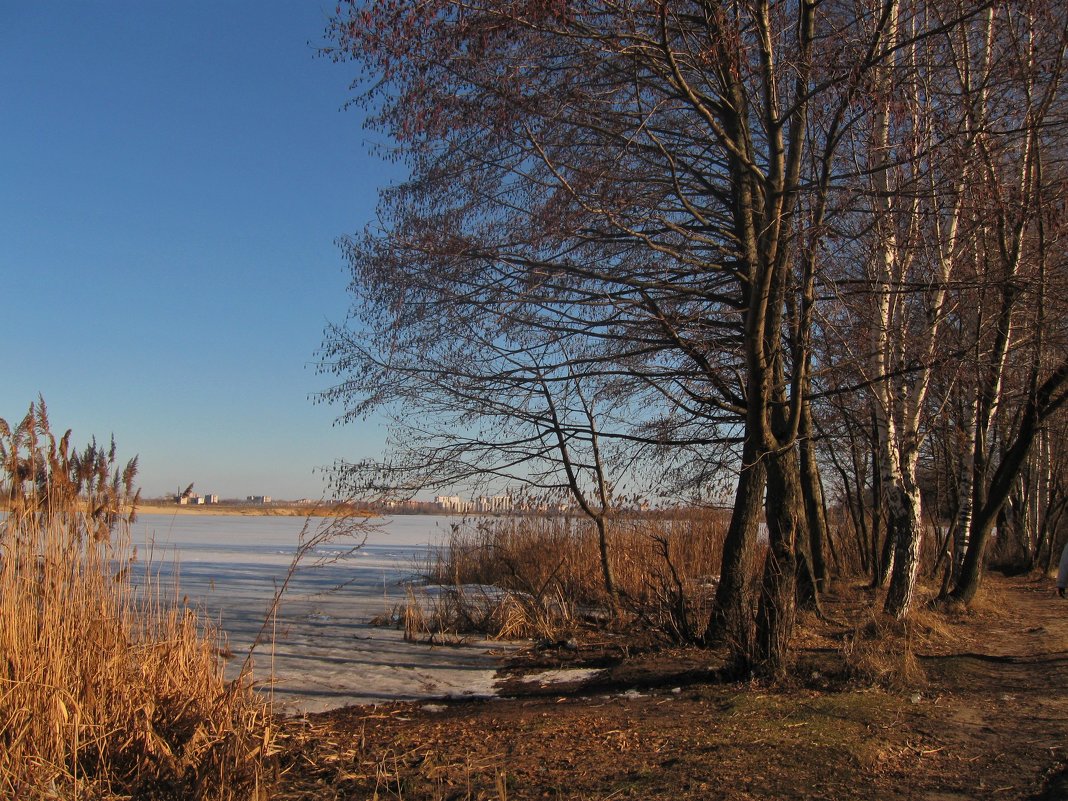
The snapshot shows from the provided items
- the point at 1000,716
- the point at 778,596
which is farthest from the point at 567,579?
the point at 1000,716

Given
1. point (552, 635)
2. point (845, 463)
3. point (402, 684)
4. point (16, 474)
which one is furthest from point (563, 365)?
point (845, 463)

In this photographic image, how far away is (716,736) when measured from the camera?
4.57 meters

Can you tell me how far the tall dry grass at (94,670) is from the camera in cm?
360

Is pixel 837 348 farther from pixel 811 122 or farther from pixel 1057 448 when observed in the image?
pixel 1057 448

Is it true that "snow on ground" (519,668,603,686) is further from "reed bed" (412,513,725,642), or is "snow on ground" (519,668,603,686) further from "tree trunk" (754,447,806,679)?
"tree trunk" (754,447,806,679)

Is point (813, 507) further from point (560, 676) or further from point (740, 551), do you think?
point (560, 676)

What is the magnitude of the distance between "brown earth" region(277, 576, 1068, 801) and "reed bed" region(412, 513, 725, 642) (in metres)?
1.01

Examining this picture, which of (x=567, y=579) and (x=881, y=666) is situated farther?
(x=567, y=579)

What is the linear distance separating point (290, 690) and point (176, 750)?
2083 mm

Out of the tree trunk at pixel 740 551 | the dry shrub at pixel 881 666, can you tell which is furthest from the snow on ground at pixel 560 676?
the dry shrub at pixel 881 666

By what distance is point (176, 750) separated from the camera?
396 cm

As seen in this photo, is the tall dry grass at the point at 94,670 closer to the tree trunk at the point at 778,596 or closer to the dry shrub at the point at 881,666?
the tree trunk at the point at 778,596

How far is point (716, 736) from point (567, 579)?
20.2 ft

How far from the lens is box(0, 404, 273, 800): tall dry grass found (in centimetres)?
360
